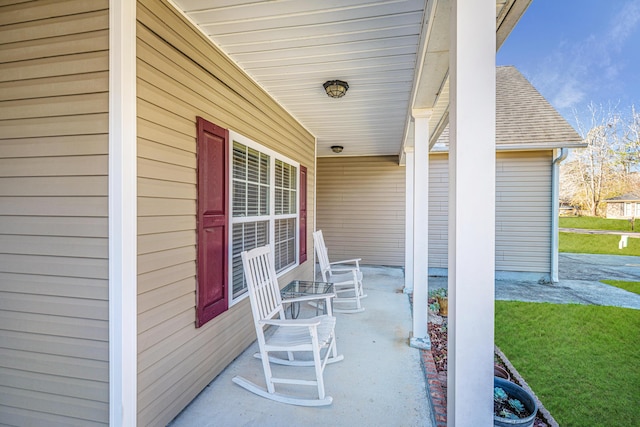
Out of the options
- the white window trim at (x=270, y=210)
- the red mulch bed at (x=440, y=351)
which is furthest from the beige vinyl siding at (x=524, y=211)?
the white window trim at (x=270, y=210)

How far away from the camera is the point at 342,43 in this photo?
241cm

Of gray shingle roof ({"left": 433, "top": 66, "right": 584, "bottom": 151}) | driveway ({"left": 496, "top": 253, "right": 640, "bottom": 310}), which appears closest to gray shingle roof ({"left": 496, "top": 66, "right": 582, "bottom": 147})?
gray shingle roof ({"left": 433, "top": 66, "right": 584, "bottom": 151})

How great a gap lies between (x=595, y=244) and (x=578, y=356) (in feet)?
39.2

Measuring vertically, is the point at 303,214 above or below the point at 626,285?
above

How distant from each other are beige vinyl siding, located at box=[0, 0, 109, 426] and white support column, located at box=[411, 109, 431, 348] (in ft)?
8.62

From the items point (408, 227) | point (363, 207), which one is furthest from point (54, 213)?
point (363, 207)

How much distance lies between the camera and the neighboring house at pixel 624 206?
1531cm

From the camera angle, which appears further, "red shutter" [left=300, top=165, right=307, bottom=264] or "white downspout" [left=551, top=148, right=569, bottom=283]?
"white downspout" [left=551, top=148, right=569, bottom=283]

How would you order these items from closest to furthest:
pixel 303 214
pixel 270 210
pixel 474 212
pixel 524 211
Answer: pixel 474 212
pixel 270 210
pixel 303 214
pixel 524 211

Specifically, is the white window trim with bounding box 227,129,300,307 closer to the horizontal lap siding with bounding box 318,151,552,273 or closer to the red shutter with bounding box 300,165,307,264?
the red shutter with bounding box 300,165,307,264

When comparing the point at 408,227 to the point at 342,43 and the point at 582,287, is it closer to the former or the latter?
the point at 582,287

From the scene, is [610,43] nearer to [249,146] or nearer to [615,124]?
[615,124]

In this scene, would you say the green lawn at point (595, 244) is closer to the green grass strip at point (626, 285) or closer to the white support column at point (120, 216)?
the green grass strip at point (626, 285)

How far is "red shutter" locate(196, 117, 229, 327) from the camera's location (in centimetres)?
226
